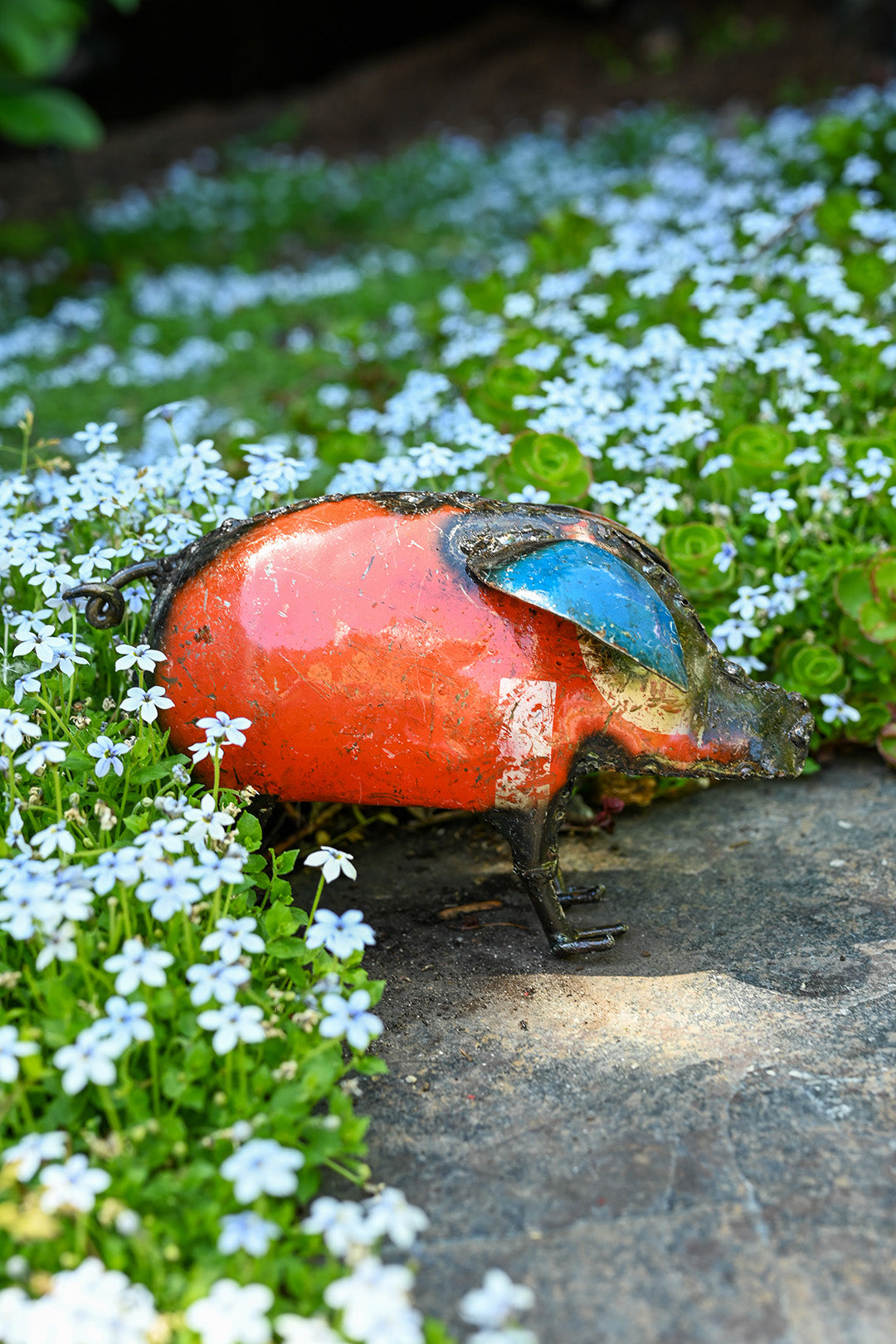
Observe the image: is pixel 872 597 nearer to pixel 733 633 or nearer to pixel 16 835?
pixel 733 633

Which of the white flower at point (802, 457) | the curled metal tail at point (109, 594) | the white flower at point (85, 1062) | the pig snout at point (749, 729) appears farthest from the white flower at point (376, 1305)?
the white flower at point (802, 457)

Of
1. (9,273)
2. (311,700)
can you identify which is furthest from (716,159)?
(311,700)

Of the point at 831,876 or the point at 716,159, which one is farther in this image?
the point at 716,159

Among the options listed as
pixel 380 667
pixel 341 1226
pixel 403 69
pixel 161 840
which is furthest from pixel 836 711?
pixel 403 69

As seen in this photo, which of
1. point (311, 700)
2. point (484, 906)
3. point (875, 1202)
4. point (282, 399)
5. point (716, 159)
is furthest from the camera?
point (716, 159)

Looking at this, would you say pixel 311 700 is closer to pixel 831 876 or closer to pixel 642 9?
pixel 831 876

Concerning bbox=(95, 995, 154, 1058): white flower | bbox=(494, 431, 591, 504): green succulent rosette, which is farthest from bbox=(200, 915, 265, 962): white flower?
bbox=(494, 431, 591, 504): green succulent rosette

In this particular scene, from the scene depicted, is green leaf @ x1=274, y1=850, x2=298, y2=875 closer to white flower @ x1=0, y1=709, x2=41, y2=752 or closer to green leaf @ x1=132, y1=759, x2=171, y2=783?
green leaf @ x1=132, y1=759, x2=171, y2=783
